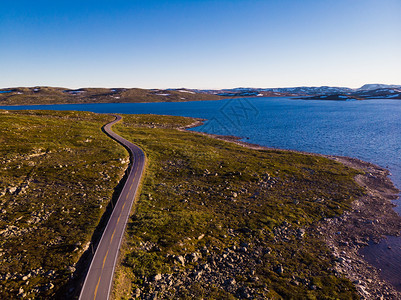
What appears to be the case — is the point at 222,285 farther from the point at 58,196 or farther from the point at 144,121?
the point at 144,121

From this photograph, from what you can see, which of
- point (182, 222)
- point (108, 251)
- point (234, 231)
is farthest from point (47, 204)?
point (234, 231)

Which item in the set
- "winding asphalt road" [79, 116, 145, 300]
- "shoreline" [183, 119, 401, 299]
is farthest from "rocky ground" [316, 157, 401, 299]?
"winding asphalt road" [79, 116, 145, 300]

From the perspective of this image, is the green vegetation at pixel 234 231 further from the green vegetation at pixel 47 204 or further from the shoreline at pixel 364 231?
the green vegetation at pixel 47 204

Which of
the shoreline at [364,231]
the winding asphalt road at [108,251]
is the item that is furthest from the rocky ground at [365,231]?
the winding asphalt road at [108,251]

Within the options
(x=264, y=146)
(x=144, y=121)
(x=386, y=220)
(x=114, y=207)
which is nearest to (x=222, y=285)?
(x=114, y=207)

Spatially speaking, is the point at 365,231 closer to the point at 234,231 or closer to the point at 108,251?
the point at 234,231

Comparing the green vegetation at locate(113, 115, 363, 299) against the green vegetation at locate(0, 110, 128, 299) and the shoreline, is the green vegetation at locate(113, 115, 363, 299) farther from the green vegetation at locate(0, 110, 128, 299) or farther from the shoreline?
the green vegetation at locate(0, 110, 128, 299)
